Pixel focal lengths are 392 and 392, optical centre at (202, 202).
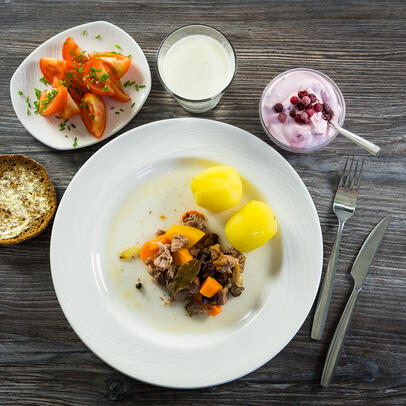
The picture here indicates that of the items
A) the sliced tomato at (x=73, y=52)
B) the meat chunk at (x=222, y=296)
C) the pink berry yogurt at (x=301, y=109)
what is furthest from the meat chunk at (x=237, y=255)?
the sliced tomato at (x=73, y=52)

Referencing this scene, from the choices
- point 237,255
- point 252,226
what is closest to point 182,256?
point 237,255

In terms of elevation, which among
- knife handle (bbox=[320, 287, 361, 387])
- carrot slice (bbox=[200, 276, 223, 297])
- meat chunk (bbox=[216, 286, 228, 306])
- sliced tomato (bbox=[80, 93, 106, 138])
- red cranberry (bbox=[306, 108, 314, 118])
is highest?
red cranberry (bbox=[306, 108, 314, 118])

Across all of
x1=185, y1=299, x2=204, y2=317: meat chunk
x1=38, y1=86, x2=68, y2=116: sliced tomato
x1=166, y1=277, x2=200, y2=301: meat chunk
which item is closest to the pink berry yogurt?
x1=166, y1=277, x2=200, y2=301: meat chunk

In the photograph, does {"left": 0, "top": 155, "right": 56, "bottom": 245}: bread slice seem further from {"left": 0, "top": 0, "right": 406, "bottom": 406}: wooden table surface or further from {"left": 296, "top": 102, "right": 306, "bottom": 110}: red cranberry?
{"left": 296, "top": 102, "right": 306, "bottom": 110}: red cranberry

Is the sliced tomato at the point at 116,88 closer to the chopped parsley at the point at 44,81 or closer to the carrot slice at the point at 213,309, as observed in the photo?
the chopped parsley at the point at 44,81

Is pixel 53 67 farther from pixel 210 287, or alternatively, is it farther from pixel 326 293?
pixel 326 293

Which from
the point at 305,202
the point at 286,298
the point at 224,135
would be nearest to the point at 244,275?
the point at 286,298
